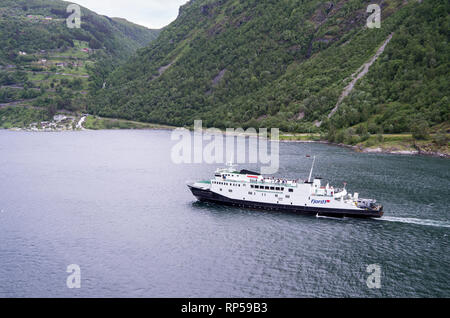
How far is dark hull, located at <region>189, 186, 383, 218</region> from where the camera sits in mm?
80438

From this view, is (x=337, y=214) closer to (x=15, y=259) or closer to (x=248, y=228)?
(x=248, y=228)

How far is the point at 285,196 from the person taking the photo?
84375 mm

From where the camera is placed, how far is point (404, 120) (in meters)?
184

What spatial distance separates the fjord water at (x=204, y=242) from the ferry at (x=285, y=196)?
240 centimetres

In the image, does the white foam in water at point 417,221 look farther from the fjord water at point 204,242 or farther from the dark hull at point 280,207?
the dark hull at point 280,207

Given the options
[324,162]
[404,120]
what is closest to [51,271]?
[324,162]

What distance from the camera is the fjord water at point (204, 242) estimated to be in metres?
53.8

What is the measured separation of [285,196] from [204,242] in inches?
985
